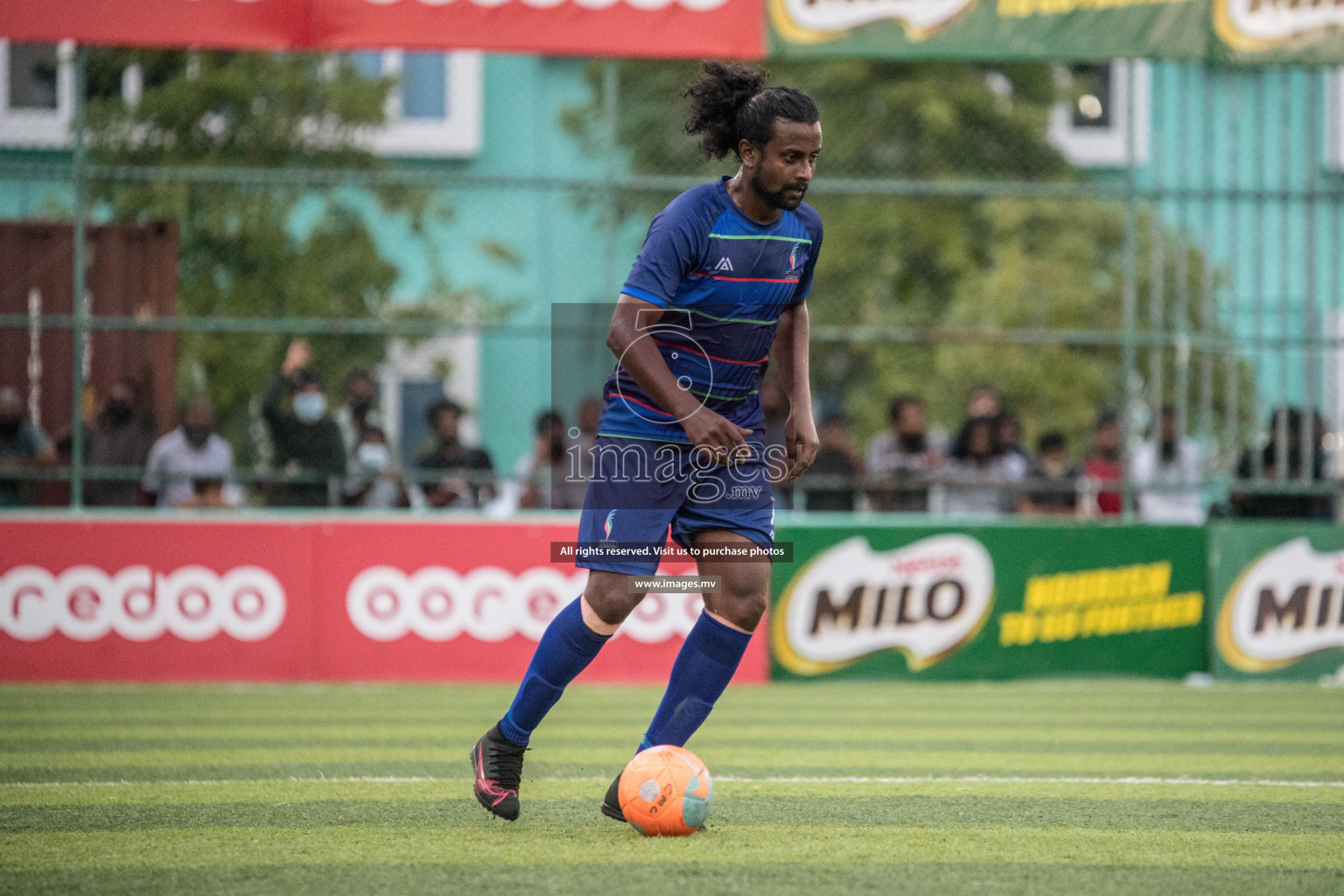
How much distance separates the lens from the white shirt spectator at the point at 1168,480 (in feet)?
36.9

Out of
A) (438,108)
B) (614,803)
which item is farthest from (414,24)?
(438,108)

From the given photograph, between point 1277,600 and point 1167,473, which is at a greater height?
point 1167,473

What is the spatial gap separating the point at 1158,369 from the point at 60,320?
727 cm

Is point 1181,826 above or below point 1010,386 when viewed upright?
below

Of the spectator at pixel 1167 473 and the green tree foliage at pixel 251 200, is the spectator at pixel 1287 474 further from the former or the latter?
the green tree foliage at pixel 251 200

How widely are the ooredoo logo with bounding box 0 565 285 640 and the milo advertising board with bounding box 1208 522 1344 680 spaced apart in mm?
6410

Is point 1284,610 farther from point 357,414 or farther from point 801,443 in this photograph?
point 801,443

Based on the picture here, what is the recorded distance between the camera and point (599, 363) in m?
10.8

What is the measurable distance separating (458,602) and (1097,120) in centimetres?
1486

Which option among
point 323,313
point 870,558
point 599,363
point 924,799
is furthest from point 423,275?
point 924,799

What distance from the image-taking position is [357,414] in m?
10.5

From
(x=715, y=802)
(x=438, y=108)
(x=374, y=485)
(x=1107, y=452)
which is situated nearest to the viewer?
(x=715, y=802)

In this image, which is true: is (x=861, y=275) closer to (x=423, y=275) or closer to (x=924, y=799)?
(x=423, y=275)

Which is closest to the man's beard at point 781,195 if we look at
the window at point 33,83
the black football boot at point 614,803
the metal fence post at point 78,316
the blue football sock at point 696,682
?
the blue football sock at point 696,682
